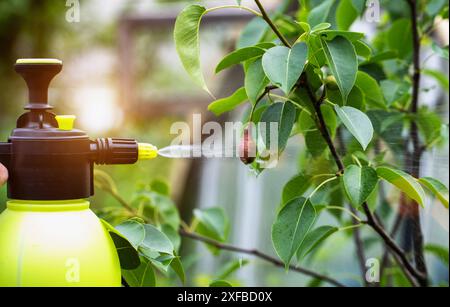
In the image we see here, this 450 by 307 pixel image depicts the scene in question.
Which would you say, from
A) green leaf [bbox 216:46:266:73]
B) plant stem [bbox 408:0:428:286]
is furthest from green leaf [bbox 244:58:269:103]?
plant stem [bbox 408:0:428:286]

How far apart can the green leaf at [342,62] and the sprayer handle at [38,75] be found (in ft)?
0.62

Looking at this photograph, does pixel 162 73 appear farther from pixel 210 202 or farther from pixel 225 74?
pixel 225 74

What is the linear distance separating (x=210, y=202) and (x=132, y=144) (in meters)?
1.70

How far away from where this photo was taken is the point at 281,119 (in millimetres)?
562

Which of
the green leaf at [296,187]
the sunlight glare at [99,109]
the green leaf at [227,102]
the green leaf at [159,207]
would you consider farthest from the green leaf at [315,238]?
the sunlight glare at [99,109]

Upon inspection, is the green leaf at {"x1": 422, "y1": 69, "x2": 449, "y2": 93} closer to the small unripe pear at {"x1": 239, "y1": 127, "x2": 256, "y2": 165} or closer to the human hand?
the small unripe pear at {"x1": 239, "y1": 127, "x2": 256, "y2": 165}

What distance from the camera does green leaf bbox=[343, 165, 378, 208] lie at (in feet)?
1.80

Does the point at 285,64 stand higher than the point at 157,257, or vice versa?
the point at 285,64

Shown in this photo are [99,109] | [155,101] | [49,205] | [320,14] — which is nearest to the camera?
[49,205]

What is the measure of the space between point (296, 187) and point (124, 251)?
19 centimetres

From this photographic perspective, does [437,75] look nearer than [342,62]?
No

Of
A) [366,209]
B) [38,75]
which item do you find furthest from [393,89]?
[38,75]

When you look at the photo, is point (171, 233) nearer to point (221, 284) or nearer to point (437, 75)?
point (221, 284)

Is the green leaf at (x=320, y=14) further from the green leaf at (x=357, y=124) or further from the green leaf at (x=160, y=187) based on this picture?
the green leaf at (x=160, y=187)
